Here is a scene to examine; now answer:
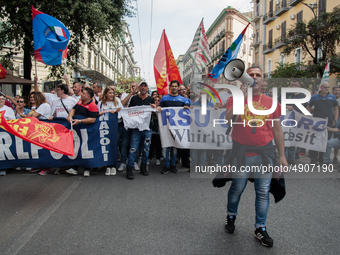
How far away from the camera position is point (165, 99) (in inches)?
266

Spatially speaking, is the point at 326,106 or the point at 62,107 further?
the point at 326,106

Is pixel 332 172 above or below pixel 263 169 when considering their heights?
below

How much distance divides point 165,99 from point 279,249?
4430 mm

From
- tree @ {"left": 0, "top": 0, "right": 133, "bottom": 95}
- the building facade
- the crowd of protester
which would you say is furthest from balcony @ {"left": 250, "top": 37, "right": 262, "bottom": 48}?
the crowd of protester

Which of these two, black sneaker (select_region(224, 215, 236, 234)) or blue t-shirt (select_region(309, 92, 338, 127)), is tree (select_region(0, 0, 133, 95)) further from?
black sneaker (select_region(224, 215, 236, 234))

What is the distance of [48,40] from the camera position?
7402 millimetres

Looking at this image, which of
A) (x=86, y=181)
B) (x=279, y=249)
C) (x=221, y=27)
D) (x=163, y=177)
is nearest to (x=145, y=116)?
(x=163, y=177)

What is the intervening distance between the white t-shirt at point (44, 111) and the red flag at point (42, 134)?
4.53 feet

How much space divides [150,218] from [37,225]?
1319mm

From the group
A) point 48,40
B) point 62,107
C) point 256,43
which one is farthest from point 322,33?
point 256,43

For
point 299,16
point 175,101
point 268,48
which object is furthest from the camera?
point 268,48

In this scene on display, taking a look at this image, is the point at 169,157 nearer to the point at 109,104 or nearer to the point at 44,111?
the point at 109,104

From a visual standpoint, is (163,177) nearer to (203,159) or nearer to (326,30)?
(203,159)

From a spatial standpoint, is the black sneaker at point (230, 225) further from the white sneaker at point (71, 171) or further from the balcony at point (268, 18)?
the balcony at point (268, 18)
